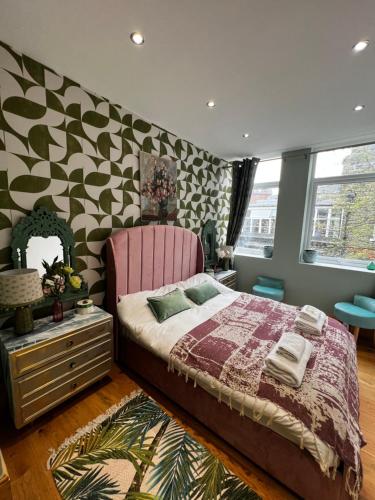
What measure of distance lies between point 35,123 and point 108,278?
4.60ft

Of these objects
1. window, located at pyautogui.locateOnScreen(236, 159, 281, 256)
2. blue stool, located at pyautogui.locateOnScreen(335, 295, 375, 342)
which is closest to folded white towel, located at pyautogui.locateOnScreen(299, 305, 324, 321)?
blue stool, located at pyautogui.locateOnScreen(335, 295, 375, 342)

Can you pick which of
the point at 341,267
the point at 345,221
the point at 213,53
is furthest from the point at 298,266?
the point at 213,53

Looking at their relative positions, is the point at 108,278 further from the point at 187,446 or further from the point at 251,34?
the point at 251,34

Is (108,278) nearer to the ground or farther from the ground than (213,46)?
nearer to the ground

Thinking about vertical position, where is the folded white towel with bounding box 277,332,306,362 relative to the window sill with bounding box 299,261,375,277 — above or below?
below

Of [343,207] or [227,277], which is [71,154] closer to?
[227,277]

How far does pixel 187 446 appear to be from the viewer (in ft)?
4.40

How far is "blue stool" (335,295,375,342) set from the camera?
2381mm

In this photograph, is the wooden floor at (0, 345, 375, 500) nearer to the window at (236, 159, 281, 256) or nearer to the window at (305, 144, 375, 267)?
the window at (305, 144, 375, 267)

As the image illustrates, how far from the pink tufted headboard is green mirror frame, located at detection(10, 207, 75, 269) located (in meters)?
0.34

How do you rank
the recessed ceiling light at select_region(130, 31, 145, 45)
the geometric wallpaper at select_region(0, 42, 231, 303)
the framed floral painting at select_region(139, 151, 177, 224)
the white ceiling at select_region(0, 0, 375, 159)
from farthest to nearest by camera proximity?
the framed floral painting at select_region(139, 151, 177, 224), the geometric wallpaper at select_region(0, 42, 231, 303), the recessed ceiling light at select_region(130, 31, 145, 45), the white ceiling at select_region(0, 0, 375, 159)

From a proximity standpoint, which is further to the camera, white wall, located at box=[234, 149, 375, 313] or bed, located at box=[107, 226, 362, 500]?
white wall, located at box=[234, 149, 375, 313]

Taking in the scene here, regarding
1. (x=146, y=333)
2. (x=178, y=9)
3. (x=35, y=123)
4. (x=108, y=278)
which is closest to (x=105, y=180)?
(x=35, y=123)

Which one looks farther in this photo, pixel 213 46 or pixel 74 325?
pixel 74 325
